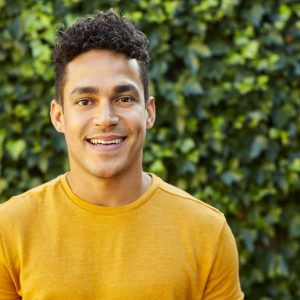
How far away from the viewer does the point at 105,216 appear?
96.6 inches

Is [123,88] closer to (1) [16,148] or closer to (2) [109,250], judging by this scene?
(2) [109,250]

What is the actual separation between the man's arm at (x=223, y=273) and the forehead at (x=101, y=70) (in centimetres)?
58

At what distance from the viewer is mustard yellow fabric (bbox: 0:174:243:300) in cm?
239

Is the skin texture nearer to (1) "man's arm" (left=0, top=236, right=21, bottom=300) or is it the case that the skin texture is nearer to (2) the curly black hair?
(2) the curly black hair

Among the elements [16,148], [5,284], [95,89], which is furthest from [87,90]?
[16,148]

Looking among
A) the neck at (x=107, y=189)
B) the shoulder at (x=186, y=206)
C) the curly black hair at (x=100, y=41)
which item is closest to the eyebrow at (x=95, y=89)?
the curly black hair at (x=100, y=41)

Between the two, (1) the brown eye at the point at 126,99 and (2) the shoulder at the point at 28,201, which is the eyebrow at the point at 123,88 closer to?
(1) the brown eye at the point at 126,99

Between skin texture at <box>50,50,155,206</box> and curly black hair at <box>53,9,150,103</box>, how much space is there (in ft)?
0.08

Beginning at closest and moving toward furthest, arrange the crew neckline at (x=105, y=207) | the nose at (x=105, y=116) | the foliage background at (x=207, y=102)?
the nose at (x=105, y=116) → the crew neckline at (x=105, y=207) → the foliage background at (x=207, y=102)

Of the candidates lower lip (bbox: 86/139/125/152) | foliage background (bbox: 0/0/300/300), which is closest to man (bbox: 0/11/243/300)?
lower lip (bbox: 86/139/125/152)

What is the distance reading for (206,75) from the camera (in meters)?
4.12

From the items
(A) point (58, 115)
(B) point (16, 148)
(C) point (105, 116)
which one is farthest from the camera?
(B) point (16, 148)

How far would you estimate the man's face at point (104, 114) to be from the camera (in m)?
2.37

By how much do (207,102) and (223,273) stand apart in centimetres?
172
